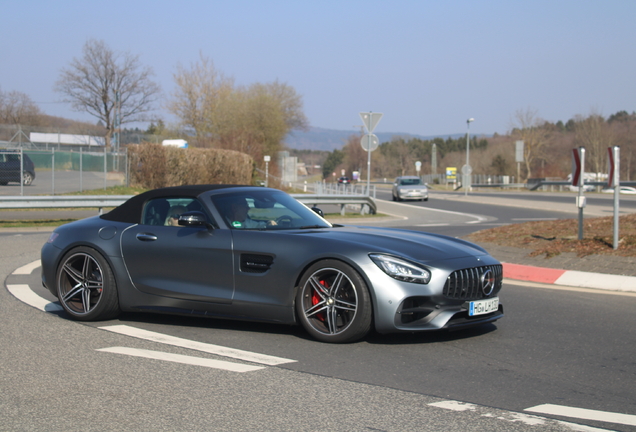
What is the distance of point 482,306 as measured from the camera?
5535 millimetres

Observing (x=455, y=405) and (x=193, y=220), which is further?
(x=193, y=220)

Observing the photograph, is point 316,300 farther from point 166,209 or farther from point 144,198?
point 144,198

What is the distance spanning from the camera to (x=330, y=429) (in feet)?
11.6

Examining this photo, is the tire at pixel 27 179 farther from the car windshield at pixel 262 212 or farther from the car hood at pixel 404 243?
the car hood at pixel 404 243

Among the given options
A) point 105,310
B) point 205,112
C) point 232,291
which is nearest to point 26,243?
point 105,310

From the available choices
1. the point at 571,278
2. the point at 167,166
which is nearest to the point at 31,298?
the point at 571,278

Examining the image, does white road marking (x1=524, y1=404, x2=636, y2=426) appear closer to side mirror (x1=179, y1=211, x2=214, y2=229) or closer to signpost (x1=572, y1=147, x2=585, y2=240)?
side mirror (x1=179, y1=211, x2=214, y2=229)

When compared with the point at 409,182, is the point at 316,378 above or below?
A: below

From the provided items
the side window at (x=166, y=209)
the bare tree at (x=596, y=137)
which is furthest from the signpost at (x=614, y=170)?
the bare tree at (x=596, y=137)

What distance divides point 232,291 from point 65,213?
744 inches

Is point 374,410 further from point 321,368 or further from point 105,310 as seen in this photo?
point 105,310

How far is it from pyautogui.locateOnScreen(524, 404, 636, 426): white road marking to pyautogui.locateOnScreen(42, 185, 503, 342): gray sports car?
4.66ft

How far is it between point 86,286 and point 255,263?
6.12 ft

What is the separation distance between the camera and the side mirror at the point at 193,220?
5.96m
